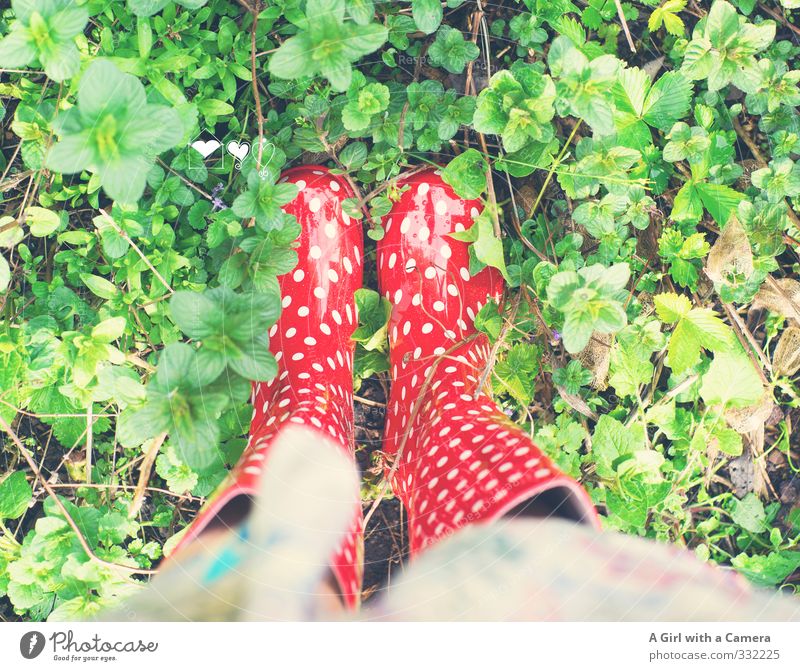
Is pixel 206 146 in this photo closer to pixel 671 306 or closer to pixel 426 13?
pixel 426 13

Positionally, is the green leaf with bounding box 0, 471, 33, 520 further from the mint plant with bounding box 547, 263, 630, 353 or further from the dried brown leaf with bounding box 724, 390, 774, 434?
the dried brown leaf with bounding box 724, 390, 774, 434

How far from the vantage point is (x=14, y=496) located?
→ 3.12 ft

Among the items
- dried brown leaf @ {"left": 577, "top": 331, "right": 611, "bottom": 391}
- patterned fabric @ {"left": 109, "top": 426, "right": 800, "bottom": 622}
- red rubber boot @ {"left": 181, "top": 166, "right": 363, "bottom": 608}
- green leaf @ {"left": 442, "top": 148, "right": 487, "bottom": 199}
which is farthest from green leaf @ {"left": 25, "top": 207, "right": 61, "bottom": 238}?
dried brown leaf @ {"left": 577, "top": 331, "right": 611, "bottom": 391}

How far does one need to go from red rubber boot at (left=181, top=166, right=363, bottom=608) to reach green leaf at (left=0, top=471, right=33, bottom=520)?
0.34 meters

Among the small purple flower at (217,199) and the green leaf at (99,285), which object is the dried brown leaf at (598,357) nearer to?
the small purple flower at (217,199)

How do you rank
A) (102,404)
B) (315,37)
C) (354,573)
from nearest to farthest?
1. (315,37)
2. (354,573)
3. (102,404)

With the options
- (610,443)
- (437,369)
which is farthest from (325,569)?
(610,443)

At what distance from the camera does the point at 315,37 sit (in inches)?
29.0

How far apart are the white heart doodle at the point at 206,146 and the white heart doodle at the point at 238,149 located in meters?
0.02

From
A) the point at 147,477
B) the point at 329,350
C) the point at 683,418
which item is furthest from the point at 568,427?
the point at 147,477

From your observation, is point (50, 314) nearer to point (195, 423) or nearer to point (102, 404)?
point (102, 404)

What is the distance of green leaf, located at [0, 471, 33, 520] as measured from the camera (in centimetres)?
94

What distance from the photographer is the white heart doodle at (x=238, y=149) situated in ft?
3.16
